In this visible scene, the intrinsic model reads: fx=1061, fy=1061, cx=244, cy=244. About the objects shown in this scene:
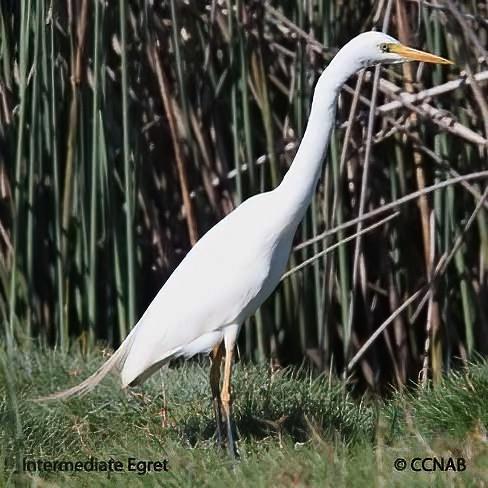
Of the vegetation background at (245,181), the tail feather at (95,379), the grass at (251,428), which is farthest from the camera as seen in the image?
the vegetation background at (245,181)

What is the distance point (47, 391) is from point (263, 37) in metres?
1.60

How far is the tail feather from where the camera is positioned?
3.27m

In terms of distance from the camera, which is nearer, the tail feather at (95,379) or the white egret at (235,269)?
the white egret at (235,269)

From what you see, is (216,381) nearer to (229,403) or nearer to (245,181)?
(229,403)

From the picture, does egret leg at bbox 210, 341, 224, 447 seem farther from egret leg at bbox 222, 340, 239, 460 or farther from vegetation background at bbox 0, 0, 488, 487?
vegetation background at bbox 0, 0, 488, 487

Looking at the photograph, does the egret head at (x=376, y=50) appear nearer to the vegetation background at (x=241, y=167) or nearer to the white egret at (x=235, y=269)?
the white egret at (x=235, y=269)

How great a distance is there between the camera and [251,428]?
323cm

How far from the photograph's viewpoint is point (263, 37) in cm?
410

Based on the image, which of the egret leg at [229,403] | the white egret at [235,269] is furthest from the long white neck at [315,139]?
the egret leg at [229,403]

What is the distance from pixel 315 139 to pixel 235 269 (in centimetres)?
46

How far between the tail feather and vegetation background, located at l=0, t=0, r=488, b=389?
2.27 feet

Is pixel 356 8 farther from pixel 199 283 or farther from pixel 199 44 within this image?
pixel 199 283

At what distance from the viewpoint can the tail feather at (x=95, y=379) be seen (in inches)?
129

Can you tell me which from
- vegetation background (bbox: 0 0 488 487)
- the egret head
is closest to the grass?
vegetation background (bbox: 0 0 488 487)
